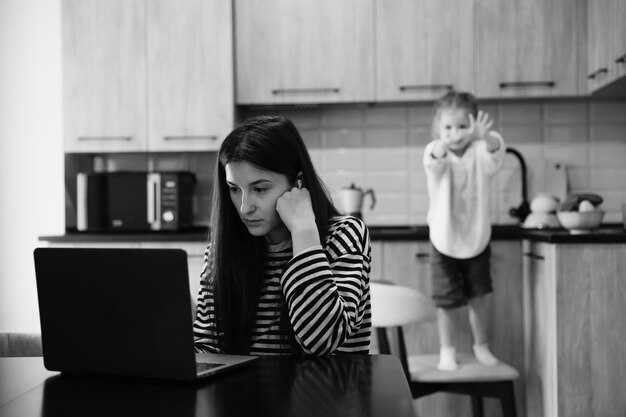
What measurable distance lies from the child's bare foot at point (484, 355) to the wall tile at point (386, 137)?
107 cm

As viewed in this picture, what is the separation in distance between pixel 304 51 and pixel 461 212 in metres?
1.01

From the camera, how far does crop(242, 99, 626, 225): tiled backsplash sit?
3.44m

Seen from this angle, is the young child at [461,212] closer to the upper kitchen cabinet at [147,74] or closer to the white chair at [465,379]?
the white chair at [465,379]

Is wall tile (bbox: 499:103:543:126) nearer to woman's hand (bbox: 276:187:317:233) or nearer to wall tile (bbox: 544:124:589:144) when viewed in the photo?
wall tile (bbox: 544:124:589:144)

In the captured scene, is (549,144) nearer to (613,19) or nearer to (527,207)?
(527,207)

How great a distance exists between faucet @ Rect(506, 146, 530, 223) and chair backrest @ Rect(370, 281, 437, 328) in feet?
4.89

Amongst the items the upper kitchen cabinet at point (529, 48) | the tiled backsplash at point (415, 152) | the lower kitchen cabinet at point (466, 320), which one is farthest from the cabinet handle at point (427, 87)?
the lower kitchen cabinet at point (466, 320)

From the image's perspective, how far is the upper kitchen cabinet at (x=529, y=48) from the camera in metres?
3.22

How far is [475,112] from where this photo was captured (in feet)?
9.49

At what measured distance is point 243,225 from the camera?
144cm

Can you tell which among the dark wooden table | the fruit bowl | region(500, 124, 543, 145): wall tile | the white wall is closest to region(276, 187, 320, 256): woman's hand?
the dark wooden table

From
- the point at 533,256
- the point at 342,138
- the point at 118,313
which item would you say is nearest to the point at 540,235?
the point at 533,256

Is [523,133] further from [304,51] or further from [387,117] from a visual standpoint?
[304,51]

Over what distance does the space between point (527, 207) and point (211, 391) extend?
263 centimetres
